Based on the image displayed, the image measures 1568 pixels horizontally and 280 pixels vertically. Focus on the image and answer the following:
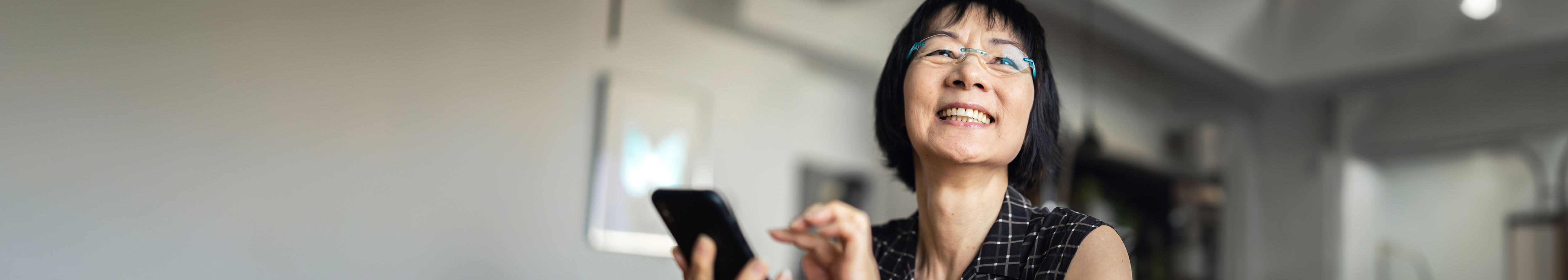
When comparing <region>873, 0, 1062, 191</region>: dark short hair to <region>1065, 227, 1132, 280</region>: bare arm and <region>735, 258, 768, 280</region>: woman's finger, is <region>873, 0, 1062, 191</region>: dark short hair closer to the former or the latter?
<region>1065, 227, 1132, 280</region>: bare arm

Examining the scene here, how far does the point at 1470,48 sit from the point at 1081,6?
0.99 meters

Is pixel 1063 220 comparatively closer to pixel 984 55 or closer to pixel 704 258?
pixel 984 55

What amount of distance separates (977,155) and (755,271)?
0.20 meters

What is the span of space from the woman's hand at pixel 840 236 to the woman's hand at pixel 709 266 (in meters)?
0.02

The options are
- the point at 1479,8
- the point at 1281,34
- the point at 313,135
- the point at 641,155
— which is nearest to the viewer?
the point at 313,135

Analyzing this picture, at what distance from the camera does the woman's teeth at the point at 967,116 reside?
0.67 m

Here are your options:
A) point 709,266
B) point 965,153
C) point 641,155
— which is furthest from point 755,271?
point 641,155

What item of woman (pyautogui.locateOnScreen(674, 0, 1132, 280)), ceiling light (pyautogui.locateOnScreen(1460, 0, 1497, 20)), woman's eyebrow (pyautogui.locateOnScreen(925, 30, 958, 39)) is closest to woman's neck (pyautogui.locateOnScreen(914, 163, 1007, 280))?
woman (pyautogui.locateOnScreen(674, 0, 1132, 280))

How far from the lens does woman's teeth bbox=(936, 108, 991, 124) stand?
67cm

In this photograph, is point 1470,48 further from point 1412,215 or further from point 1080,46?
point 1080,46

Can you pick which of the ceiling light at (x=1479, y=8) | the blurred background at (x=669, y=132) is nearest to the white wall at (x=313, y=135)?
the blurred background at (x=669, y=132)

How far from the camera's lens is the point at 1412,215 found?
1.81 metres

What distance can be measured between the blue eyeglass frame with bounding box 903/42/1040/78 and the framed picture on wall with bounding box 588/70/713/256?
0.76 m

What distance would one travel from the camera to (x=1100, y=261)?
60 cm
